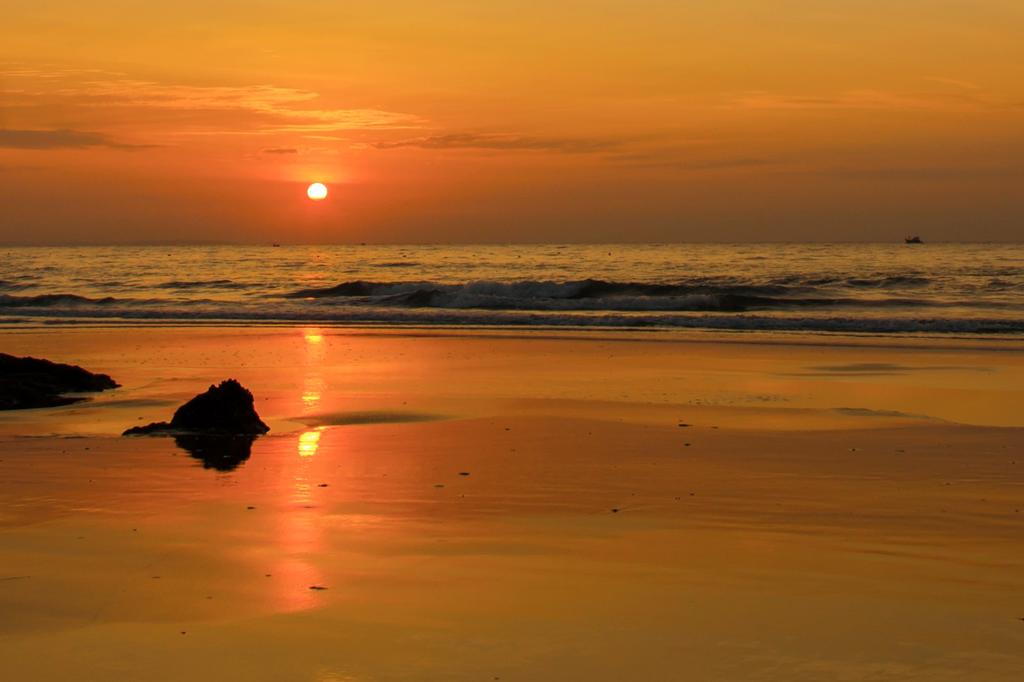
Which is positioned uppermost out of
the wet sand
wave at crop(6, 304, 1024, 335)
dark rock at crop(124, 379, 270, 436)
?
dark rock at crop(124, 379, 270, 436)

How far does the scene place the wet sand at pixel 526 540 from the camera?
500 centimetres

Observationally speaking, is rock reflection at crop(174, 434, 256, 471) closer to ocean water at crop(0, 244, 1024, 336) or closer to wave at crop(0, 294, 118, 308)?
ocean water at crop(0, 244, 1024, 336)

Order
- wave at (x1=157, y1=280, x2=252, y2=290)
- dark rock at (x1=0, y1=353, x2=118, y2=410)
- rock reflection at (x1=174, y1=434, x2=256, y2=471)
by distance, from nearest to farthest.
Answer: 1. rock reflection at (x1=174, y1=434, x2=256, y2=471)
2. dark rock at (x1=0, y1=353, x2=118, y2=410)
3. wave at (x1=157, y1=280, x2=252, y2=290)

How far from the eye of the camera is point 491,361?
61.2ft

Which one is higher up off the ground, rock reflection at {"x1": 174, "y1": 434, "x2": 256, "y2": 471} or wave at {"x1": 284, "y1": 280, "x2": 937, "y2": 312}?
rock reflection at {"x1": 174, "y1": 434, "x2": 256, "y2": 471}

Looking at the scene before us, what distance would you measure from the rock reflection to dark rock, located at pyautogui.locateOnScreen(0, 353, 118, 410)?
321 cm

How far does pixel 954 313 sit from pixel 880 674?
32.4 metres

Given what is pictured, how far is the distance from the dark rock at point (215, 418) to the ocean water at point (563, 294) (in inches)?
704

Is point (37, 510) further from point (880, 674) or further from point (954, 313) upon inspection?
point (954, 313)

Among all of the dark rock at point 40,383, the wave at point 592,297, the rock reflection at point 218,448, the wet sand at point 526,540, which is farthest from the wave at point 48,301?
the rock reflection at point 218,448

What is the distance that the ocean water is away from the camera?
30.4 m

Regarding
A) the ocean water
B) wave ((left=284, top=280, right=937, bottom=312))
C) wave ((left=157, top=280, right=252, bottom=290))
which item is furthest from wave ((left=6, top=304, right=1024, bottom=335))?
wave ((left=157, top=280, right=252, bottom=290))

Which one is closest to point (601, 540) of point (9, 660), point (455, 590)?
point (455, 590)

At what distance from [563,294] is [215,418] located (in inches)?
1398
